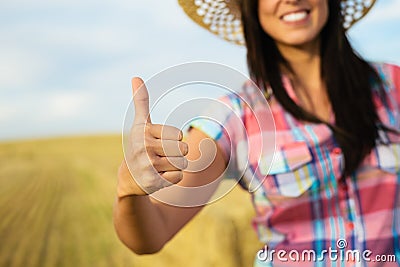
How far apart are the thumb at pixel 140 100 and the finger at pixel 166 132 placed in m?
0.03

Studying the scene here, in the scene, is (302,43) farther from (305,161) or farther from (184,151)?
(184,151)

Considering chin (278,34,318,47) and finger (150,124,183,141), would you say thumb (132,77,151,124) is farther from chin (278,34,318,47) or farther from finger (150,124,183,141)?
chin (278,34,318,47)

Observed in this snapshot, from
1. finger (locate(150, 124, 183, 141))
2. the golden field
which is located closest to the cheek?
finger (locate(150, 124, 183, 141))

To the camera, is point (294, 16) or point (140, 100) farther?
point (294, 16)

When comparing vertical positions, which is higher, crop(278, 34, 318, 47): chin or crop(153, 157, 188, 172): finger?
crop(153, 157, 188, 172): finger

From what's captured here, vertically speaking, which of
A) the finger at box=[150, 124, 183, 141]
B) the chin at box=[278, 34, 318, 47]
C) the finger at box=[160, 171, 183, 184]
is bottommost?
the chin at box=[278, 34, 318, 47]

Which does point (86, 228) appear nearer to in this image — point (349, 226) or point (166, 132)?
point (349, 226)

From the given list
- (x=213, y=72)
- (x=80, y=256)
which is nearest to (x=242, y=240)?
(x=213, y=72)

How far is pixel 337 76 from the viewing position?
4.86 feet

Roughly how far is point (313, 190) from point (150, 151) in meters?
0.49

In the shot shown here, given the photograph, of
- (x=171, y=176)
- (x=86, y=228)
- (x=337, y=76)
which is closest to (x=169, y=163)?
(x=171, y=176)

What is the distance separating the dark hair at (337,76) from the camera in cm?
143

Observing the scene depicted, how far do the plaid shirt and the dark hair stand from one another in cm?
3

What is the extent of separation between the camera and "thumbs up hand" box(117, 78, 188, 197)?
3.13 ft
